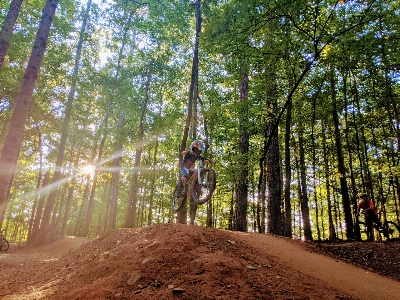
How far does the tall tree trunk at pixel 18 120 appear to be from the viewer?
Result: 7.07 metres

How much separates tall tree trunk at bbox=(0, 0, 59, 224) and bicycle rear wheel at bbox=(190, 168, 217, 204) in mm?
5227

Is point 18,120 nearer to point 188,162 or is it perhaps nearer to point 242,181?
point 188,162

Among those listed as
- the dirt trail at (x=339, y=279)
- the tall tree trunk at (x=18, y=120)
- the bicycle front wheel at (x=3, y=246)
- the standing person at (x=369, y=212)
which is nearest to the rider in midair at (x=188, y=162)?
the dirt trail at (x=339, y=279)

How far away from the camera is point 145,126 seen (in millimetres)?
17828

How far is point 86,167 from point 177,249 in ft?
73.5

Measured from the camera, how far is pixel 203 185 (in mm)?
8086

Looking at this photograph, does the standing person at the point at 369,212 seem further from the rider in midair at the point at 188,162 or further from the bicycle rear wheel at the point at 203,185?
the rider in midair at the point at 188,162

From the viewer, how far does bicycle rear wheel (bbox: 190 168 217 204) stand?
7.84 meters

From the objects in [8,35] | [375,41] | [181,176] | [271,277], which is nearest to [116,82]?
[8,35]

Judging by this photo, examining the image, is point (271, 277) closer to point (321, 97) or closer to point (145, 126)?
point (321, 97)

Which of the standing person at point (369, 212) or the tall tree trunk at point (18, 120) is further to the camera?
the standing person at point (369, 212)

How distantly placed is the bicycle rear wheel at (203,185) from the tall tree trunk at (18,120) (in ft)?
17.1

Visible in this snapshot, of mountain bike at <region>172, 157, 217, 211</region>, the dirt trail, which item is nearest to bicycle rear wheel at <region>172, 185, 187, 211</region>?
mountain bike at <region>172, 157, 217, 211</region>

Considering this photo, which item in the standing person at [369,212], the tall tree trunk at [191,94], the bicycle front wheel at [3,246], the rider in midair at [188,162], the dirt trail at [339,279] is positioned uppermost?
the tall tree trunk at [191,94]
